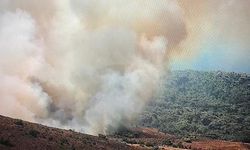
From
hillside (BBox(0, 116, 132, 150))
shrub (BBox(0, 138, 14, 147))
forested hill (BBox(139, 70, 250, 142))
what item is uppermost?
forested hill (BBox(139, 70, 250, 142))

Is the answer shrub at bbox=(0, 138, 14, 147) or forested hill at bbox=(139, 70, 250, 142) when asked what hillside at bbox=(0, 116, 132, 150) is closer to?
shrub at bbox=(0, 138, 14, 147)

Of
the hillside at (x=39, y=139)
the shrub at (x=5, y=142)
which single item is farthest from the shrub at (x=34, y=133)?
the shrub at (x=5, y=142)

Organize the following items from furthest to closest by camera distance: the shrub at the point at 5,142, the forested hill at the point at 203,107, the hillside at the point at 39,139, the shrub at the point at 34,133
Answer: the forested hill at the point at 203,107 < the shrub at the point at 34,133 < the hillside at the point at 39,139 < the shrub at the point at 5,142

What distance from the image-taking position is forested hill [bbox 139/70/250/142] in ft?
302

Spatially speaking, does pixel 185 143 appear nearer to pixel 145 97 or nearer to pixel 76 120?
pixel 76 120

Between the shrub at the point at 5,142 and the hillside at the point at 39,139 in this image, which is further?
the hillside at the point at 39,139

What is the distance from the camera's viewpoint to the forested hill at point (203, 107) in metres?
91.9

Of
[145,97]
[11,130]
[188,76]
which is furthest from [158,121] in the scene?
[11,130]

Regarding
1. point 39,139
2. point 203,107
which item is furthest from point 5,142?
point 203,107

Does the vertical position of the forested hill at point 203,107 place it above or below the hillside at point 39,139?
above

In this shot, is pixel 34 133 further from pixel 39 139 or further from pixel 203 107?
pixel 203 107

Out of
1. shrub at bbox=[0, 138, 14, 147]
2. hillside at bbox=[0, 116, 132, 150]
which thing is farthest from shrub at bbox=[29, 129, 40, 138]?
shrub at bbox=[0, 138, 14, 147]

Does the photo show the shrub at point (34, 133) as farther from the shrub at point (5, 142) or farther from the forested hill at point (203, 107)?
the forested hill at point (203, 107)

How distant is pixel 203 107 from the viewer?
11975cm
